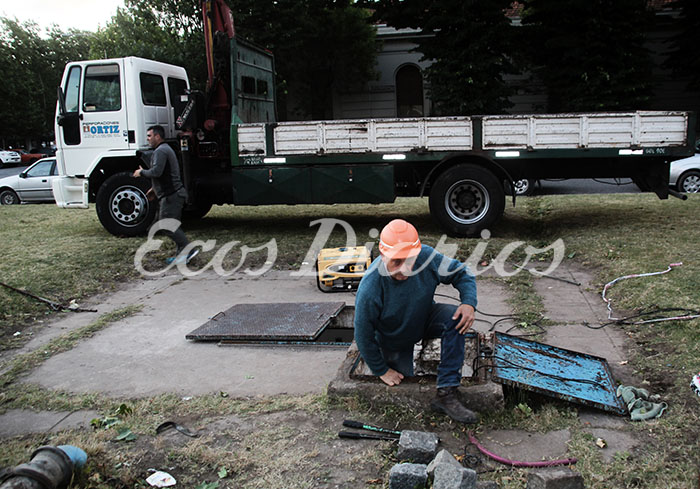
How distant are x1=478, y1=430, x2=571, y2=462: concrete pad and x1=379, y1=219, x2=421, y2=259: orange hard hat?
119 centimetres

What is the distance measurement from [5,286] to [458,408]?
5.72 m

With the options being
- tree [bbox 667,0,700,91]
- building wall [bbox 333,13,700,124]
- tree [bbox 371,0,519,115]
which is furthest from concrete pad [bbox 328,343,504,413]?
tree [bbox 667,0,700,91]

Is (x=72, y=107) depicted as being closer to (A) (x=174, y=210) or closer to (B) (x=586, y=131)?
(A) (x=174, y=210)

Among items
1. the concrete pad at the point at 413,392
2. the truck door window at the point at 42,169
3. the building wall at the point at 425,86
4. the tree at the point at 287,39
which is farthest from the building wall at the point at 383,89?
the concrete pad at the point at 413,392

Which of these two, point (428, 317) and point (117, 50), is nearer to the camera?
point (428, 317)

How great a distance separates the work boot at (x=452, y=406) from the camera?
368cm

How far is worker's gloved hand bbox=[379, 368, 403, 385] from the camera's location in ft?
13.0

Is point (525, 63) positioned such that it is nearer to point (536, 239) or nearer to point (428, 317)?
point (536, 239)

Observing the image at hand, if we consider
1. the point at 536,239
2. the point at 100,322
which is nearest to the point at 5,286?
the point at 100,322

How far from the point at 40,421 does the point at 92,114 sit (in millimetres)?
7395

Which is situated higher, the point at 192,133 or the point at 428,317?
the point at 192,133

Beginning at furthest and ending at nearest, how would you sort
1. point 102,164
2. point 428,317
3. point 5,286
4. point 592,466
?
point 102,164 → point 5,286 → point 428,317 → point 592,466

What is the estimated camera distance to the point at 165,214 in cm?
876

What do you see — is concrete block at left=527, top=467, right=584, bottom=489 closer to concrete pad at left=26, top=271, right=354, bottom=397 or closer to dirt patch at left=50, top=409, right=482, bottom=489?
dirt patch at left=50, top=409, right=482, bottom=489
